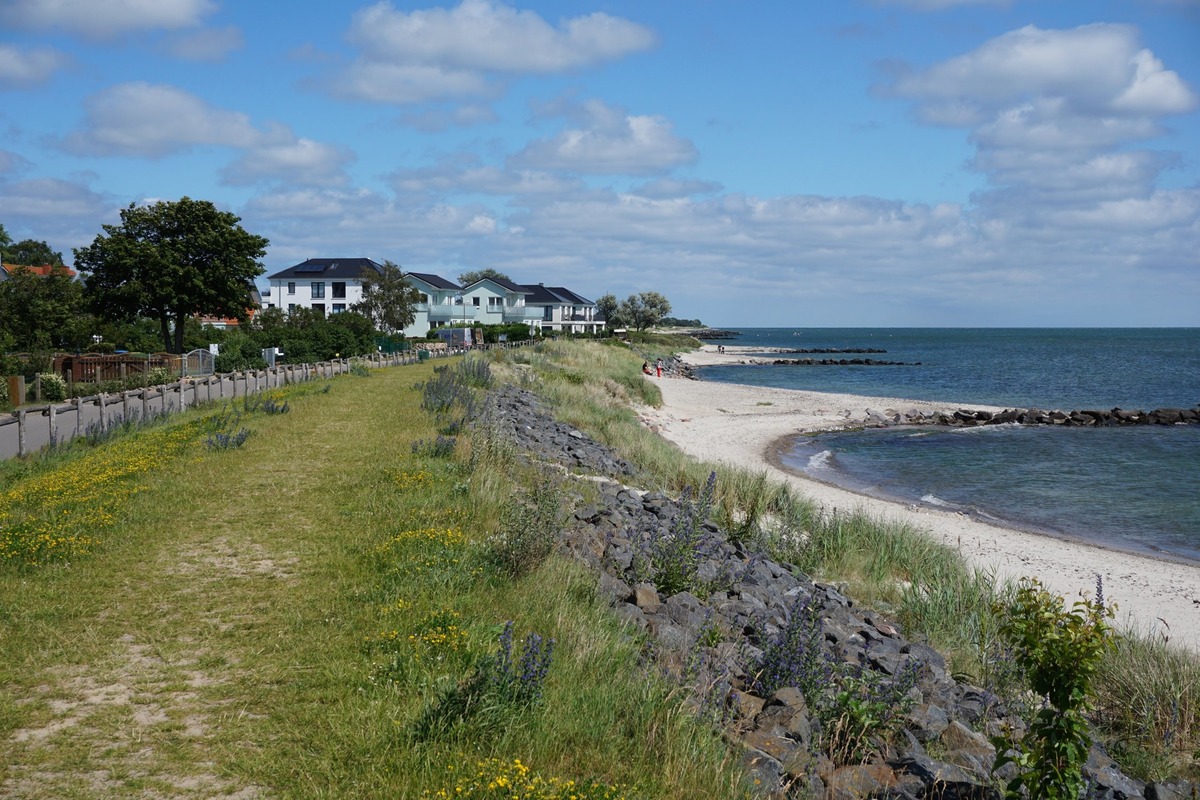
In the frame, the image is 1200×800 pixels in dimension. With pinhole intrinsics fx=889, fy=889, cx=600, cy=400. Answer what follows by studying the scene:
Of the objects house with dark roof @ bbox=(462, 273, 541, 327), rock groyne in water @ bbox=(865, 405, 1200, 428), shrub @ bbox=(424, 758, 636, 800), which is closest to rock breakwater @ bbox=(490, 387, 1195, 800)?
shrub @ bbox=(424, 758, 636, 800)

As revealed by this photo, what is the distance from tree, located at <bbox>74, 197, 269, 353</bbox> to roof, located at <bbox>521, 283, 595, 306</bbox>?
252ft

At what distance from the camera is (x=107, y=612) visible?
24.2 ft

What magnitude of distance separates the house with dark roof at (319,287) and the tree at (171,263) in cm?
4669

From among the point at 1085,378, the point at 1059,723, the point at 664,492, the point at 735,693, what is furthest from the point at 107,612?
→ the point at 1085,378

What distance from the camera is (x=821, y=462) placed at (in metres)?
29.9

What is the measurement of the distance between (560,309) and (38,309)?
292 feet

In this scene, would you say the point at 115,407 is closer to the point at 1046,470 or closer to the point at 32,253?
the point at 1046,470

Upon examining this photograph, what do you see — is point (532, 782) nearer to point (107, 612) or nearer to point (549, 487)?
point (107, 612)

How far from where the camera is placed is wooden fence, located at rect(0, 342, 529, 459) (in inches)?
672

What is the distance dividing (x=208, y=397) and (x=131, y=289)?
21.3m

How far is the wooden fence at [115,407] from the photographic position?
1708 centimetres

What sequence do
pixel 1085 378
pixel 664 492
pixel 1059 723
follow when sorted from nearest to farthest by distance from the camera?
pixel 1059 723 < pixel 664 492 < pixel 1085 378

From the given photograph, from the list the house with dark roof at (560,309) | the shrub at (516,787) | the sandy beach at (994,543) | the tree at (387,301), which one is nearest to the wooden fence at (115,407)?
the sandy beach at (994,543)

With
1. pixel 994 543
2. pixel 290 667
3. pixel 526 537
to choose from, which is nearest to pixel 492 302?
pixel 994 543
